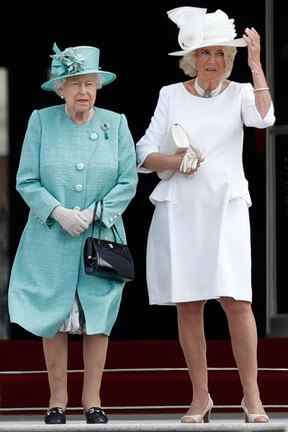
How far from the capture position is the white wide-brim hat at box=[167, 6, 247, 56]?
643 cm

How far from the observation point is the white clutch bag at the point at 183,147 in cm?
641

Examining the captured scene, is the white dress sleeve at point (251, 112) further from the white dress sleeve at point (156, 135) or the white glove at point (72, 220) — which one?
the white glove at point (72, 220)

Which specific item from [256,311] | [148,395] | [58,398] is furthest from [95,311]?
[256,311]

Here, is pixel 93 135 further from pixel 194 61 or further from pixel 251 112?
pixel 251 112

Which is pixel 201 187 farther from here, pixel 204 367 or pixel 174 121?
pixel 204 367

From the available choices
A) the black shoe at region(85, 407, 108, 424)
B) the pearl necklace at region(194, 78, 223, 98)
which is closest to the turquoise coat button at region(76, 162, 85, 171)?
the pearl necklace at region(194, 78, 223, 98)

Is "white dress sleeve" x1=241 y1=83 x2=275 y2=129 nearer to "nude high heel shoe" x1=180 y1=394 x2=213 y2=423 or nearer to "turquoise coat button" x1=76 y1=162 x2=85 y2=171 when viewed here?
"turquoise coat button" x1=76 y1=162 x2=85 y2=171

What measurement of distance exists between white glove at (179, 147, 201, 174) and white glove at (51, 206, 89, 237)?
1.56 feet

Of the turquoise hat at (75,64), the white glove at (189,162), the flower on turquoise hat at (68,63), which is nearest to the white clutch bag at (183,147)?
the white glove at (189,162)

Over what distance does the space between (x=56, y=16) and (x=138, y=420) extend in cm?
521

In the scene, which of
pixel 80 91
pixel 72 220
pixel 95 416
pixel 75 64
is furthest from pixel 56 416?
pixel 75 64

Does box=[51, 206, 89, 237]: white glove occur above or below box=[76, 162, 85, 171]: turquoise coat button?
below

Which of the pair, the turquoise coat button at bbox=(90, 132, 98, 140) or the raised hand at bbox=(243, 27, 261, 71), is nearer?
the raised hand at bbox=(243, 27, 261, 71)

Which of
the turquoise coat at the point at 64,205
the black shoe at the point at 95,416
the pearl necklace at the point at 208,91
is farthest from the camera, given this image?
the pearl necklace at the point at 208,91
